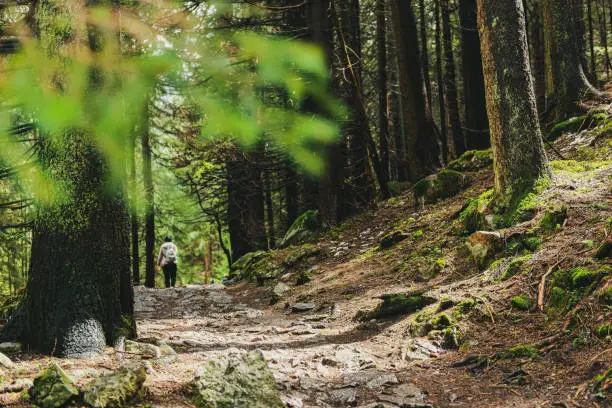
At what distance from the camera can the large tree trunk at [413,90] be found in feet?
43.6

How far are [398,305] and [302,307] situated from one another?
2309 mm

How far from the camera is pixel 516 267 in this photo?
578cm

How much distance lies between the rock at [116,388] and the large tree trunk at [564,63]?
10.5m

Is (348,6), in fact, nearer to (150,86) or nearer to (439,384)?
(439,384)

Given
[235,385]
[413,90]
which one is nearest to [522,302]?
[235,385]

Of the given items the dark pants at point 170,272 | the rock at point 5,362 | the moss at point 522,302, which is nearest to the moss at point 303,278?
→ the moss at point 522,302

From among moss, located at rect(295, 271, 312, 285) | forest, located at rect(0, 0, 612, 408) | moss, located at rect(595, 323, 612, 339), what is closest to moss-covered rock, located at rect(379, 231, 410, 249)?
forest, located at rect(0, 0, 612, 408)

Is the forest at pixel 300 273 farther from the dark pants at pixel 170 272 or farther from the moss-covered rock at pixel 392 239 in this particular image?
the dark pants at pixel 170 272

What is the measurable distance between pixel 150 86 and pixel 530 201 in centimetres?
604

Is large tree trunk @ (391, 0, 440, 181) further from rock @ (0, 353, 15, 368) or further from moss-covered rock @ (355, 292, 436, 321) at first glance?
rock @ (0, 353, 15, 368)

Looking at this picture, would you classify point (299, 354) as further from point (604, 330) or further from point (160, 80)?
point (160, 80)

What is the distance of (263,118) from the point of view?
2330 mm

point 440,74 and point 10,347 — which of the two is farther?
point 440,74

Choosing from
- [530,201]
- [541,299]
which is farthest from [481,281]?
[530,201]
